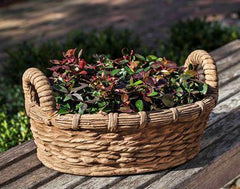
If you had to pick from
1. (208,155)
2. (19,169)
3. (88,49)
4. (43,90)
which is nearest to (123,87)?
(43,90)

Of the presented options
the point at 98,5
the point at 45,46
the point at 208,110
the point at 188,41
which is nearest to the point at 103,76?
the point at 208,110

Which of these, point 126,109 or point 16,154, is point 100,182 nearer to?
point 126,109

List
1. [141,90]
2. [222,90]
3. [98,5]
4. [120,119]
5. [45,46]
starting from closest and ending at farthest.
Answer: [120,119]
[141,90]
[222,90]
[45,46]
[98,5]

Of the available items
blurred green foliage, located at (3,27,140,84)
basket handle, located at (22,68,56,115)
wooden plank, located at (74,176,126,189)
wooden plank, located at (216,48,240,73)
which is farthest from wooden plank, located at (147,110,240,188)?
blurred green foliage, located at (3,27,140,84)

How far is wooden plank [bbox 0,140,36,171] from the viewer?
7.89ft

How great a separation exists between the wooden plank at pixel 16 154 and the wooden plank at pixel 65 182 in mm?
326

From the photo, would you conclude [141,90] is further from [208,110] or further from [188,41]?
[188,41]

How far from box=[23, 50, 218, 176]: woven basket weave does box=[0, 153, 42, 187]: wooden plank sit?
14 cm

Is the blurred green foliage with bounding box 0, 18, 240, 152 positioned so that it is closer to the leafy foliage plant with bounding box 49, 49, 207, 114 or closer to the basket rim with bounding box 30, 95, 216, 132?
the leafy foliage plant with bounding box 49, 49, 207, 114

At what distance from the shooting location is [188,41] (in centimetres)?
491

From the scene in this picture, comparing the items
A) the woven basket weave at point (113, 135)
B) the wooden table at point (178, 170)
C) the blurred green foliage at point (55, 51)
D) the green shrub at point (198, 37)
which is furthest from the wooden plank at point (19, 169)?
the green shrub at point (198, 37)

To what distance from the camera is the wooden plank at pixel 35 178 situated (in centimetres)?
219

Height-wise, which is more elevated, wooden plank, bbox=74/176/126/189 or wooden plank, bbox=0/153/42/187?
wooden plank, bbox=0/153/42/187

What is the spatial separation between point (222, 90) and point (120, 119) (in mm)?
1335
